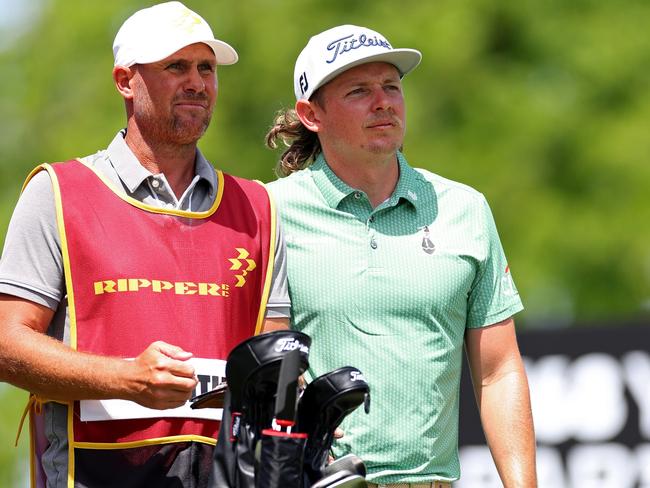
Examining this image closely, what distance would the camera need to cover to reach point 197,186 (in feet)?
14.5

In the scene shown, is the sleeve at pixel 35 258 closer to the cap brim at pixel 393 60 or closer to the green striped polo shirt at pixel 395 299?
the green striped polo shirt at pixel 395 299

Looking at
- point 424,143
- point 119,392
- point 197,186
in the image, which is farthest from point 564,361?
point 424,143

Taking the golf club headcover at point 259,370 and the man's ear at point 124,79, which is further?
the man's ear at point 124,79

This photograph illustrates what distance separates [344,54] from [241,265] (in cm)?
99

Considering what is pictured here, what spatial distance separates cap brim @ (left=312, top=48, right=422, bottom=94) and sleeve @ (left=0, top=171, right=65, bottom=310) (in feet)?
4.09

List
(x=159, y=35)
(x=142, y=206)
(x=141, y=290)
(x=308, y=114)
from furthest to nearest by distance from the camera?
(x=308, y=114) → (x=159, y=35) → (x=142, y=206) → (x=141, y=290)

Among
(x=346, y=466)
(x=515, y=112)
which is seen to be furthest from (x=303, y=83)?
(x=515, y=112)

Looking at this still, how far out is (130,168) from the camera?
4.30 metres

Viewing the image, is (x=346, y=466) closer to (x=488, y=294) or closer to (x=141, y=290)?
(x=141, y=290)

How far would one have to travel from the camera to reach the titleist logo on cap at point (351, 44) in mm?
4922

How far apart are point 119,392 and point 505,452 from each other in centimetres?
159

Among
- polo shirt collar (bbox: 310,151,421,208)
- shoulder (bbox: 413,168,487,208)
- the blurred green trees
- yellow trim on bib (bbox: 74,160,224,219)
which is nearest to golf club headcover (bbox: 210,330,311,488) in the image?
yellow trim on bib (bbox: 74,160,224,219)

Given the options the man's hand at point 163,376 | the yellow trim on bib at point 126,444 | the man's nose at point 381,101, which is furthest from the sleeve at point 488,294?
the man's hand at point 163,376

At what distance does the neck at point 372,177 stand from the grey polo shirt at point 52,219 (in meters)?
0.65
